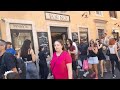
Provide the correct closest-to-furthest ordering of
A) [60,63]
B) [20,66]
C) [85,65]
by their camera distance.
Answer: [60,63], [20,66], [85,65]

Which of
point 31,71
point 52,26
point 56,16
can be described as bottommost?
point 31,71

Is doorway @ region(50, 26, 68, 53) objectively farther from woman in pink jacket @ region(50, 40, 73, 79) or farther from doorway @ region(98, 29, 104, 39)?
doorway @ region(98, 29, 104, 39)

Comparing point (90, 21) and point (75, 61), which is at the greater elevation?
point (90, 21)

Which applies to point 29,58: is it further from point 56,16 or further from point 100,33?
point 100,33

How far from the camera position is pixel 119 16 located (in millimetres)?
3902

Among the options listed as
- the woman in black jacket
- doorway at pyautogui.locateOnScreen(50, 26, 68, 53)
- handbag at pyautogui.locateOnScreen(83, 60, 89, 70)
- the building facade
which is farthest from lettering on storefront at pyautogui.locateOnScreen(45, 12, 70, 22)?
handbag at pyautogui.locateOnScreen(83, 60, 89, 70)

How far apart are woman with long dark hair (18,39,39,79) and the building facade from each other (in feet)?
0.19

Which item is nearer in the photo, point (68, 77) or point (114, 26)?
point (68, 77)

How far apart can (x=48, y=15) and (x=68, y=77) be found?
81 centimetres

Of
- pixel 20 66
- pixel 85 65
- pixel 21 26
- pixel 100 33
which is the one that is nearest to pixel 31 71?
→ pixel 20 66

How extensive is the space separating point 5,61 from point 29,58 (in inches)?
11.9

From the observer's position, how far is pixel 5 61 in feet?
12.1

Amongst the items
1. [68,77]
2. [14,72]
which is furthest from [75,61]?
[14,72]
